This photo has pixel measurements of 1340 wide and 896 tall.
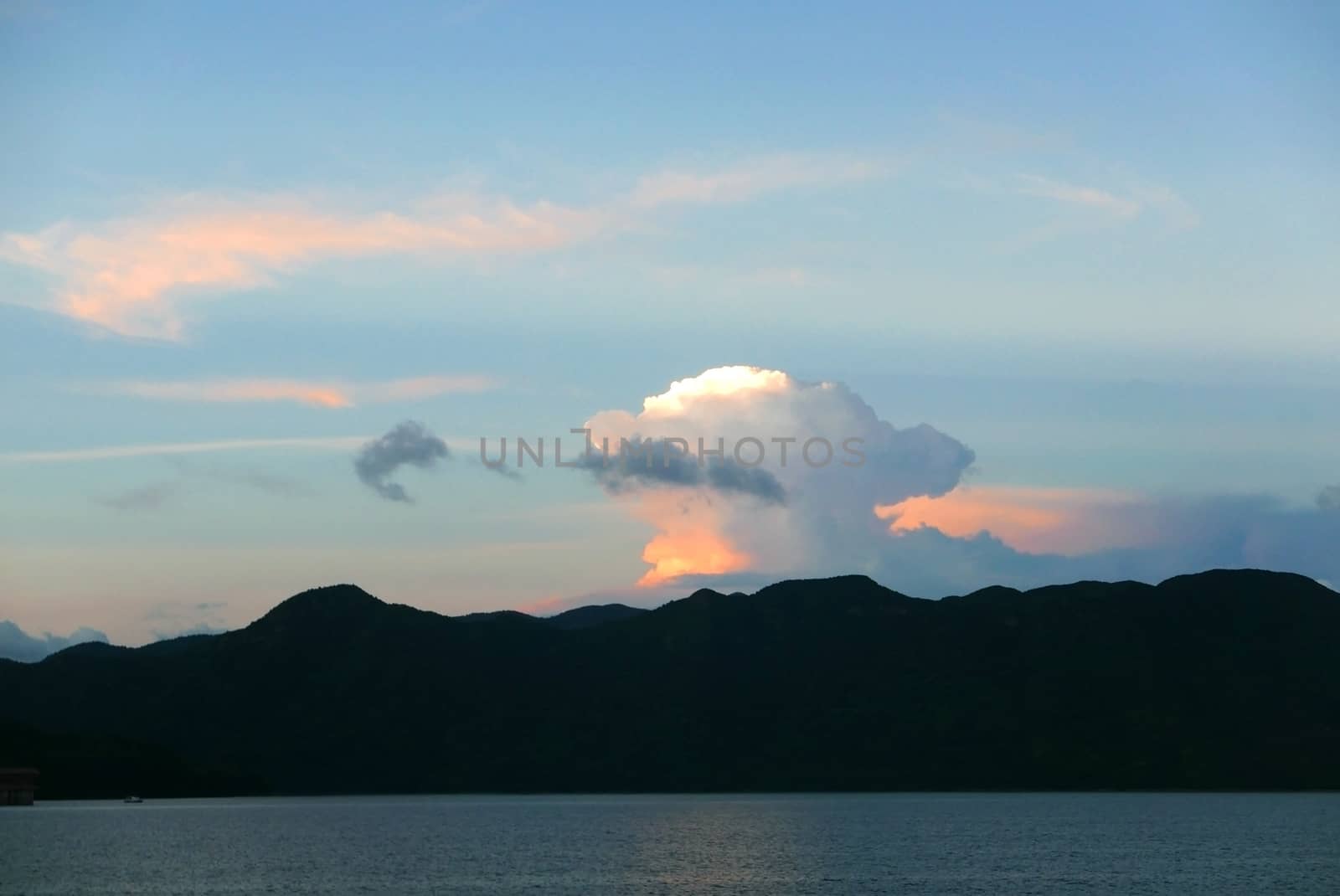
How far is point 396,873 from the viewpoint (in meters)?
169

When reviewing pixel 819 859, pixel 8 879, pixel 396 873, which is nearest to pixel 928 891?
pixel 819 859

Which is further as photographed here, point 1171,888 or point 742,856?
point 742,856

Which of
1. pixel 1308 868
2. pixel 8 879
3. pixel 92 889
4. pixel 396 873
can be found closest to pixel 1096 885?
pixel 1308 868

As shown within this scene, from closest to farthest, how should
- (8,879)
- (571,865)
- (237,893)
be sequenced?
(237,893) < (8,879) < (571,865)

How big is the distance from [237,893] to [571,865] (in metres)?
45.2

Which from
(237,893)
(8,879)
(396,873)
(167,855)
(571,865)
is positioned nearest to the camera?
(237,893)

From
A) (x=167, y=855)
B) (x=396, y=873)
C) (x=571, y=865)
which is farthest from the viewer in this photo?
(x=167, y=855)

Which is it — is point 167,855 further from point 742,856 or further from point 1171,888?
point 1171,888

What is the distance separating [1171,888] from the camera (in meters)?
150

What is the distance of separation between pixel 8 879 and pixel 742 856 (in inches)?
3332

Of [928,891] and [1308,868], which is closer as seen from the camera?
[928,891]

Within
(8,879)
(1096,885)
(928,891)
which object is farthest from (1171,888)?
(8,879)

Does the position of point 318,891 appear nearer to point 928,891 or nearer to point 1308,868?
point 928,891

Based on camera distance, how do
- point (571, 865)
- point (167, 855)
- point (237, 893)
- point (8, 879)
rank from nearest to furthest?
point (237, 893), point (8, 879), point (571, 865), point (167, 855)
